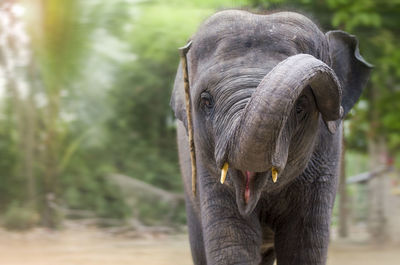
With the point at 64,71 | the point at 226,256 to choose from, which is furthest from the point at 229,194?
the point at 64,71

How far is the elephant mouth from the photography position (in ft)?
10.6

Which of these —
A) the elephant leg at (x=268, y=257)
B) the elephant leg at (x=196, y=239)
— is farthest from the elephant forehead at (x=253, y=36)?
the elephant leg at (x=268, y=257)

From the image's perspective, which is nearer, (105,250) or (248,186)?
(248,186)

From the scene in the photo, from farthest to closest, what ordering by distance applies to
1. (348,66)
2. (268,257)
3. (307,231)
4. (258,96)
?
(268,257) < (348,66) < (307,231) < (258,96)

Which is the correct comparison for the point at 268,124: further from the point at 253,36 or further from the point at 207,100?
the point at 253,36

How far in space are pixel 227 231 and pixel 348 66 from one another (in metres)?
1.34

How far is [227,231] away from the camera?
12.5ft

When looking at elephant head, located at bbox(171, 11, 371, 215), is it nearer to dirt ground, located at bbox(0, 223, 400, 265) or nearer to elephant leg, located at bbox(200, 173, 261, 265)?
elephant leg, located at bbox(200, 173, 261, 265)

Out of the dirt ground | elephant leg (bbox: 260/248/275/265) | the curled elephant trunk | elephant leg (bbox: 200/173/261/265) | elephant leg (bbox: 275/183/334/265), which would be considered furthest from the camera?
the dirt ground

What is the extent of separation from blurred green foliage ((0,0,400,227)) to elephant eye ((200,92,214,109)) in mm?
9377

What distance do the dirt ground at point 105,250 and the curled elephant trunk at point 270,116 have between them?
727 centimetres

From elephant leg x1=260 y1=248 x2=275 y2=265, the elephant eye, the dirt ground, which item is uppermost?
the dirt ground

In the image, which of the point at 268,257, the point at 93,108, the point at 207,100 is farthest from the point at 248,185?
the point at 93,108

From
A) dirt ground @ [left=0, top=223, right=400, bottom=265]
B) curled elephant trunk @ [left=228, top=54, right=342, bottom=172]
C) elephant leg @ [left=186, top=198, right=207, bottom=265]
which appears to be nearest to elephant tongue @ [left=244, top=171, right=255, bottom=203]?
curled elephant trunk @ [left=228, top=54, right=342, bottom=172]
